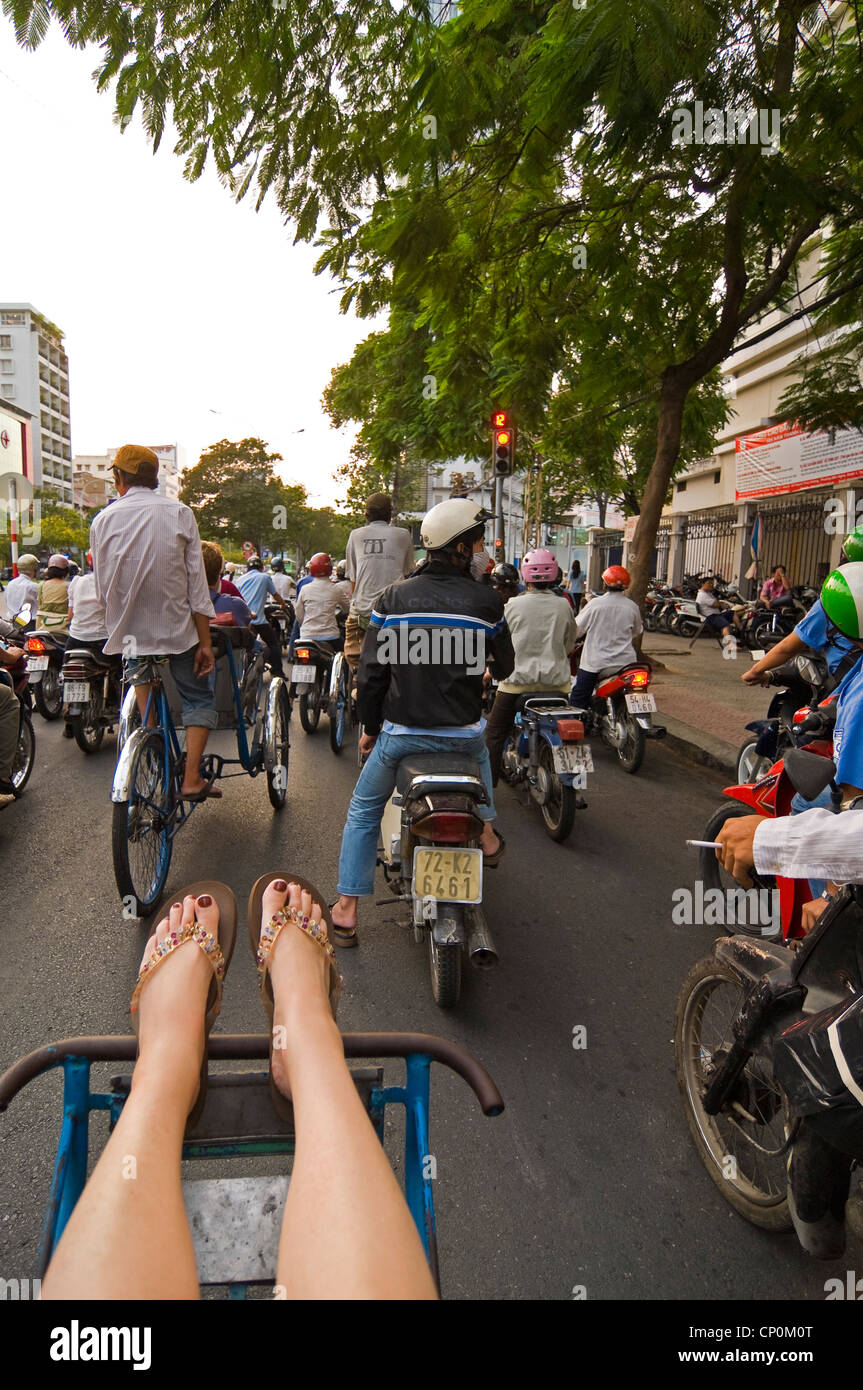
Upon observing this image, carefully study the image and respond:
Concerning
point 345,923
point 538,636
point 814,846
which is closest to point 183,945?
point 814,846

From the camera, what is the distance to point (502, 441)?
9.88 m

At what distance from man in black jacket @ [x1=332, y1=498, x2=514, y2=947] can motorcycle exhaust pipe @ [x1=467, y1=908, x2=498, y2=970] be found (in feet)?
1.60

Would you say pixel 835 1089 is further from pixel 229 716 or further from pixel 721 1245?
pixel 229 716

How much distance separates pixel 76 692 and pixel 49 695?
8.27 ft

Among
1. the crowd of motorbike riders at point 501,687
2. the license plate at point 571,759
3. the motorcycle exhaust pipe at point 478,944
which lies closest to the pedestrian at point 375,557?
the crowd of motorbike riders at point 501,687

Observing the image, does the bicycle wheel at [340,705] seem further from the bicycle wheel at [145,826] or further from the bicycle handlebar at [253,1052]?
the bicycle handlebar at [253,1052]

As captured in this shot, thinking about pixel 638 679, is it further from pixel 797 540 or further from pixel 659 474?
pixel 797 540

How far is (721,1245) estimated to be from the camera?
6.57 feet

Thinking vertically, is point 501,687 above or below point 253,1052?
above

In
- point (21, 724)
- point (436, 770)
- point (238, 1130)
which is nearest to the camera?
point (238, 1130)

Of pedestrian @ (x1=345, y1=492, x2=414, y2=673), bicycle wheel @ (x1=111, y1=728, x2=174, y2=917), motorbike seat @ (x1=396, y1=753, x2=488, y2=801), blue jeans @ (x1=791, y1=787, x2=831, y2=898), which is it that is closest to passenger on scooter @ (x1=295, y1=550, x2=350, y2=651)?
pedestrian @ (x1=345, y1=492, x2=414, y2=673)

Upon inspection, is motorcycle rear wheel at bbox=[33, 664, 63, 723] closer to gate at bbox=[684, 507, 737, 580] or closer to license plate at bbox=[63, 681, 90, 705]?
license plate at bbox=[63, 681, 90, 705]

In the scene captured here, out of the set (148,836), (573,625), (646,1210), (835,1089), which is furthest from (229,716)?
(835,1089)
